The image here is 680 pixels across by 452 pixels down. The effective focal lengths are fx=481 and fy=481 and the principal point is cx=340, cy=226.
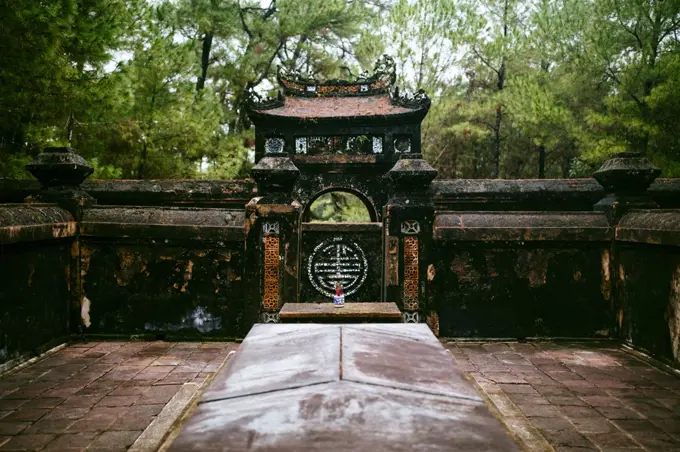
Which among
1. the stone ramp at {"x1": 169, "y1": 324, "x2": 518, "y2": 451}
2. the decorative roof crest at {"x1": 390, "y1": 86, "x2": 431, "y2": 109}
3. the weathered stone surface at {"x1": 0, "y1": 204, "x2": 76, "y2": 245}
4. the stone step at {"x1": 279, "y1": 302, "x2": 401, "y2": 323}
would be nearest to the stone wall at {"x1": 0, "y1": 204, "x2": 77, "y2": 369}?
the weathered stone surface at {"x1": 0, "y1": 204, "x2": 76, "y2": 245}

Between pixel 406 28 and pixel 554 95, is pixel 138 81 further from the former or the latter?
pixel 554 95

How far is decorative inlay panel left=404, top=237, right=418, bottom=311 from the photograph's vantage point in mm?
6422

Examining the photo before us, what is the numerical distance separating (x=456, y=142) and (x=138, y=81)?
50.2 feet

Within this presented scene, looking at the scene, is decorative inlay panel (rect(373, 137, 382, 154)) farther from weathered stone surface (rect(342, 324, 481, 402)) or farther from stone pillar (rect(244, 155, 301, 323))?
weathered stone surface (rect(342, 324, 481, 402))

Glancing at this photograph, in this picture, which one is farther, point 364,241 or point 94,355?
point 364,241

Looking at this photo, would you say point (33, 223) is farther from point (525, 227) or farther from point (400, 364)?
point (525, 227)

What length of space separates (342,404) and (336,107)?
13258 mm

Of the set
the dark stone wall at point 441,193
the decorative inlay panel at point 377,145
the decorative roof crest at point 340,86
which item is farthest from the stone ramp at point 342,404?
the decorative roof crest at point 340,86

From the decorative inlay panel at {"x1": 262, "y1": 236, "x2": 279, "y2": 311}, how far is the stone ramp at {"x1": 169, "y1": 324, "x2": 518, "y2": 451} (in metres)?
3.71

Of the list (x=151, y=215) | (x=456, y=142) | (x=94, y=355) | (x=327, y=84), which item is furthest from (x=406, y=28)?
(x=94, y=355)

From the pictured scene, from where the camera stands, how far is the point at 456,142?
23.5 metres

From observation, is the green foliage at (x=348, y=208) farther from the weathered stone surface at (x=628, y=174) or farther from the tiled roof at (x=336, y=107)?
the weathered stone surface at (x=628, y=174)

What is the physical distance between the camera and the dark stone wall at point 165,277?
21.1 ft

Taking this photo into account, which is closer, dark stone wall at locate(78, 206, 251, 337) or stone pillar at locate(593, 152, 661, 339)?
stone pillar at locate(593, 152, 661, 339)
